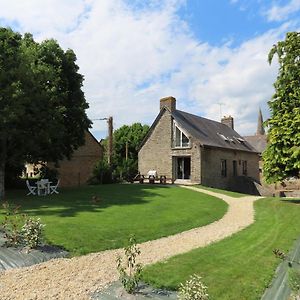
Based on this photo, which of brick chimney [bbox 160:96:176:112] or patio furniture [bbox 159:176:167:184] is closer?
patio furniture [bbox 159:176:167:184]

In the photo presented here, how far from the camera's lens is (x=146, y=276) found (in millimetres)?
7207

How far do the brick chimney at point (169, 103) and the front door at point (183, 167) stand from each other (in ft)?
15.0

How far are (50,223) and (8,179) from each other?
14650mm

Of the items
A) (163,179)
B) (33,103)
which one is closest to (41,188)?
(33,103)

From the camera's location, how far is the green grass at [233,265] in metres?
6.82

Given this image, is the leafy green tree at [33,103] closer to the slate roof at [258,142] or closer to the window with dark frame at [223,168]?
the window with dark frame at [223,168]

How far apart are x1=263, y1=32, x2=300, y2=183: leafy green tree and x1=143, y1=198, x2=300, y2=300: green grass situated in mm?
7574

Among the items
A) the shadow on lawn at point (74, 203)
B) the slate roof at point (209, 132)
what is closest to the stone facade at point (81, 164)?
the slate roof at point (209, 132)

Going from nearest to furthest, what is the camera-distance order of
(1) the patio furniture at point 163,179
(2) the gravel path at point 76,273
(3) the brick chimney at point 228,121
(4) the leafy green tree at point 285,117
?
(2) the gravel path at point 76,273 → (4) the leafy green tree at point 285,117 → (1) the patio furniture at point 163,179 → (3) the brick chimney at point 228,121

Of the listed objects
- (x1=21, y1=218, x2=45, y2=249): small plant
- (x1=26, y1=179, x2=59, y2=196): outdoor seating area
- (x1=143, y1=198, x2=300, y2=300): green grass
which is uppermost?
(x1=26, y1=179, x2=59, y2=196): outdoor seating area

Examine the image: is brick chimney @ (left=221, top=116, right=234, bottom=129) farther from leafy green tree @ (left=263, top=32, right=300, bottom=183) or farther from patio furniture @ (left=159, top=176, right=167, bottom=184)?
leafy green tree @ (left=263, top=32, right=300, bottom=183)

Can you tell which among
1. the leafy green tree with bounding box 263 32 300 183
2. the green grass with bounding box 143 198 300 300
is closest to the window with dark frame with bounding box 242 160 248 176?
the leafy green tree with bounding box 263 32 300 183

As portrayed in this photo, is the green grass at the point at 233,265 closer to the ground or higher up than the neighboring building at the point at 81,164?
closer to the ground

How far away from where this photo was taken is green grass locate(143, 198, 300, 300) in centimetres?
682
